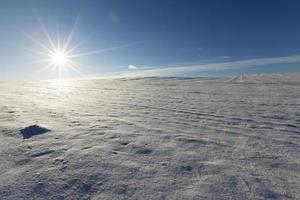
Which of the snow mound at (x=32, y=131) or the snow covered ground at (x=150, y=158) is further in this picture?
the snow mound at (x=32, y=131)

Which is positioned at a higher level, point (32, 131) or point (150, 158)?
point (32, 131)

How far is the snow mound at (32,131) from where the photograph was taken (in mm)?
5838

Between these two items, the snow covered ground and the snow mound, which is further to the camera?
the snow mound

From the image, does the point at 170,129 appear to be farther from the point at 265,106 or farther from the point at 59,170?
the point at 265,106

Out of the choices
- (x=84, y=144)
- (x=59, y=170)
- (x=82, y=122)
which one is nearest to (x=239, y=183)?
(x=59, y=170)

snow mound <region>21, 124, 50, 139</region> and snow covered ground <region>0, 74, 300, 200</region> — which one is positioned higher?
snow mound <region>21, 124, 50, 139</region>

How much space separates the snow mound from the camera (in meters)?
5.84

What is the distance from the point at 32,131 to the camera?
599 centimetres

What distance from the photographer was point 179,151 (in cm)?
490

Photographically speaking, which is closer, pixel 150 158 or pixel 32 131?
pixel 150 158

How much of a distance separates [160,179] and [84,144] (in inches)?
86.1

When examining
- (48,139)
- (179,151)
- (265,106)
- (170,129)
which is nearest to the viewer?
(179,151)

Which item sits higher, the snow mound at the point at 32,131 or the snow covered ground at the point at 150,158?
the snow mound at the point at 32,131

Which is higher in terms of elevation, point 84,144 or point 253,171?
point 84,144
